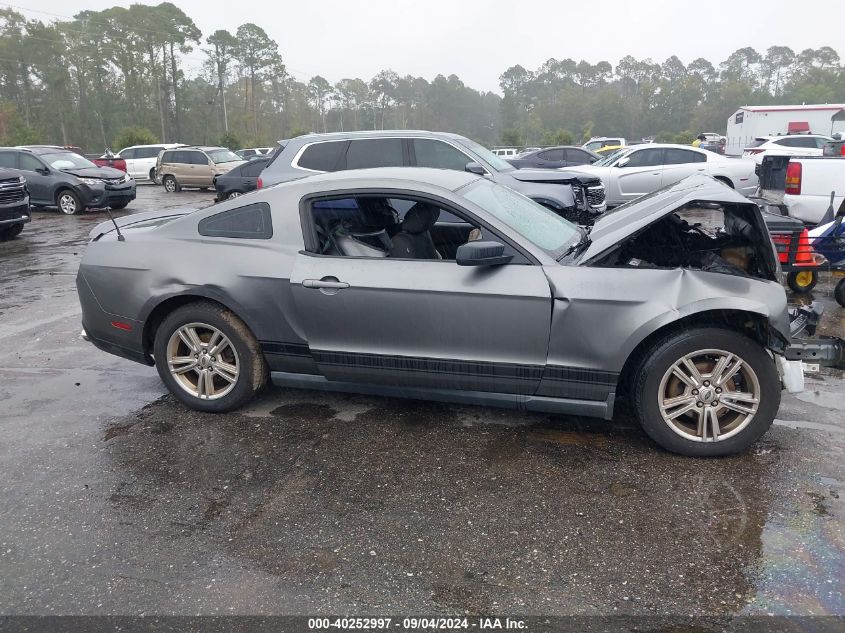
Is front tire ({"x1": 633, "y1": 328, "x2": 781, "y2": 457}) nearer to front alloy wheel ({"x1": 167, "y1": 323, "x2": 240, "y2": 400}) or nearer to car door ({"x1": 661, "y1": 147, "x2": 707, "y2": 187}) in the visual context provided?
front alloy wheel ({"x1": 167, "y1": 323, "x2": 240, "y2": 400})

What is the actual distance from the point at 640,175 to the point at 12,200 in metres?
13.1

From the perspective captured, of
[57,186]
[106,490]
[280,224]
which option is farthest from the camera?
[57,186]

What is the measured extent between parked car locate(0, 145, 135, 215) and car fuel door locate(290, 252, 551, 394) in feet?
50.2

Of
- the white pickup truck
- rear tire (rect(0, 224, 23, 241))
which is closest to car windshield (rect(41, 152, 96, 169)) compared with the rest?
rear tire (rect(0, 224, 23, 241))

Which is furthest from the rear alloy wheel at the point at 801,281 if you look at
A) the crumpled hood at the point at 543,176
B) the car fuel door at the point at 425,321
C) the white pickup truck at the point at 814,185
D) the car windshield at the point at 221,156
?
the car windshield at the point at 221,156

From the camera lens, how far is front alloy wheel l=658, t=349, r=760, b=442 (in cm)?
357

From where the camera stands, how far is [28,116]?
2542 inches

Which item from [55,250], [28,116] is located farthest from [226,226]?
[28,116]

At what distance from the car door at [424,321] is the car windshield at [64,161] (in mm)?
16117

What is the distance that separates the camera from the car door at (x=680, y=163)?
48.6 ft

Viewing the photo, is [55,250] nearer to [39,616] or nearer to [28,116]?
[39,616]

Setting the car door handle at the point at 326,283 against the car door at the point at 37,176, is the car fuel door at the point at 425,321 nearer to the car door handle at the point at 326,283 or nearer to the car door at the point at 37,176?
the car door handle at the point at 326,283

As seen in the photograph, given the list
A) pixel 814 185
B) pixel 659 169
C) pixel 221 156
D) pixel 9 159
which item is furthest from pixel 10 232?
pixel 814 185

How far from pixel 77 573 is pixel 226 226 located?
2.31 metres
